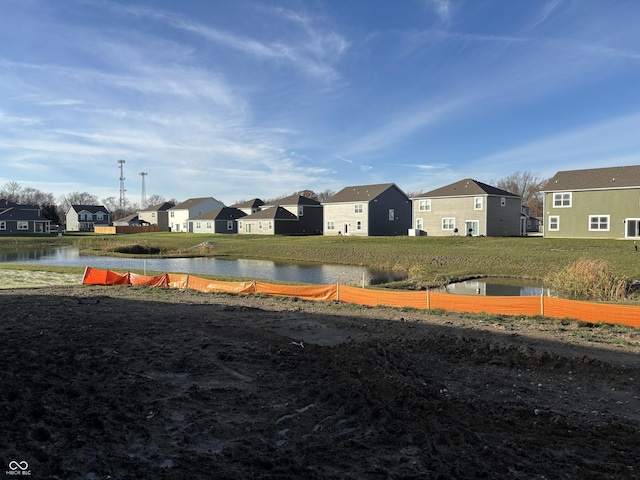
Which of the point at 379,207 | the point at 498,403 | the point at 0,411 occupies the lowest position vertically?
the point at 498,403

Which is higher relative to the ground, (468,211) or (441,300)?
(468,211)

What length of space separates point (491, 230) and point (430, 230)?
6.57 m

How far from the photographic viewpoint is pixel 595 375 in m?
7.93

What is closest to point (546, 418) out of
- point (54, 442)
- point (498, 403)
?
point (498, 403)

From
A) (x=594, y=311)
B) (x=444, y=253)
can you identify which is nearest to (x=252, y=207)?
(x=444, y=253)

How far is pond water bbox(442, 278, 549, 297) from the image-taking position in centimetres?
2344

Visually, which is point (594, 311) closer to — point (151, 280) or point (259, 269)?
point (151, 280)

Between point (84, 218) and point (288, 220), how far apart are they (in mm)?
59408

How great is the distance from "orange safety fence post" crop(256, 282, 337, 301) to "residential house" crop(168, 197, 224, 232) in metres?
74.1

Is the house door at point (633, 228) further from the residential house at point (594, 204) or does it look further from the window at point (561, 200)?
the window at point (561, 200)

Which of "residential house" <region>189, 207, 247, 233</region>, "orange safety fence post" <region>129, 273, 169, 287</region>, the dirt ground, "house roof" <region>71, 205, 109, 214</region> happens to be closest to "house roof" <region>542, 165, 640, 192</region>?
the dirt ground

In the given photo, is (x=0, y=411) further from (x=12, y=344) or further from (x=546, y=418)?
(x=546, y=418)

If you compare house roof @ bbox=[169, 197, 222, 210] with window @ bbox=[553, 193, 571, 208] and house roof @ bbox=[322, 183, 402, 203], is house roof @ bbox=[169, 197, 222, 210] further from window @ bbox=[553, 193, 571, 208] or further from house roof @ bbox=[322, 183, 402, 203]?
window @ bbox=[553, 193, 571, 208]

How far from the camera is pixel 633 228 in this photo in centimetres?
3756
